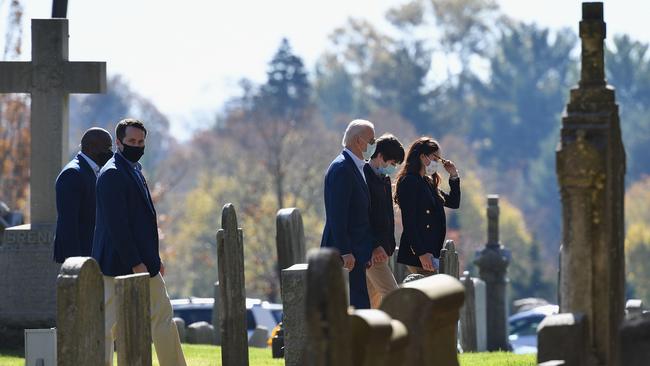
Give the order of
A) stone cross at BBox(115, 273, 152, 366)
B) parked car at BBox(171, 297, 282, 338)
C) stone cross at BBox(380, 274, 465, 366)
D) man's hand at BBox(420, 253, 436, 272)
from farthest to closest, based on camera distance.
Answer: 1. parked car at BBox(171, 297, 282, 338)
2. man's hand at BBox(420, 253, 436, 272)
3. stone cross at BBox(115, 273, 152, 366)
4. stone cross at BBox(380, 274, 465, 366)

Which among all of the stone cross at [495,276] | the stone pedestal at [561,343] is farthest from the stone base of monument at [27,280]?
the stone cross at [495,276]

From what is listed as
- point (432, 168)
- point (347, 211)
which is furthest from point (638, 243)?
point (347, 211)

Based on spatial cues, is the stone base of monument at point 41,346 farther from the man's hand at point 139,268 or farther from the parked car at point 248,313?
the parked car at point 248,313

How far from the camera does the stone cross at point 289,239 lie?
1728 cm

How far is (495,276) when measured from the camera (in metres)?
26.5

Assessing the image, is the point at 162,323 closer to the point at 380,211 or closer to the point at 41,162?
the point at 380,211

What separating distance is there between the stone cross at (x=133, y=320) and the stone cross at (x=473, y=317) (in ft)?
31.6

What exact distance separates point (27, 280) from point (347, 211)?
203 inches

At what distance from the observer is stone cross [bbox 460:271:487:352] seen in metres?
22.2

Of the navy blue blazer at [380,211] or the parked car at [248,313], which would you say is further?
the parked car at [248,313]

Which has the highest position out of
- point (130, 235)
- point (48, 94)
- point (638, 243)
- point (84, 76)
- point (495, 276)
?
point (84, 76)

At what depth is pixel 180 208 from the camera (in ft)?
277

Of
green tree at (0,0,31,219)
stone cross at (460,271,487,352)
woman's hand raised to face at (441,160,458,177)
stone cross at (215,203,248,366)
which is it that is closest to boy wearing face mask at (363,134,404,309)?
Result: woman's hand raised to face at (441,160,458,177)

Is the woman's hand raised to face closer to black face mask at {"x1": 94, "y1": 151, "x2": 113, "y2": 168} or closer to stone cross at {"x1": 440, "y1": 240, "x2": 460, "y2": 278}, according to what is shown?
stone cross at {"x1": 440, "y1": 240, "x2": 460, "y2": 278}
